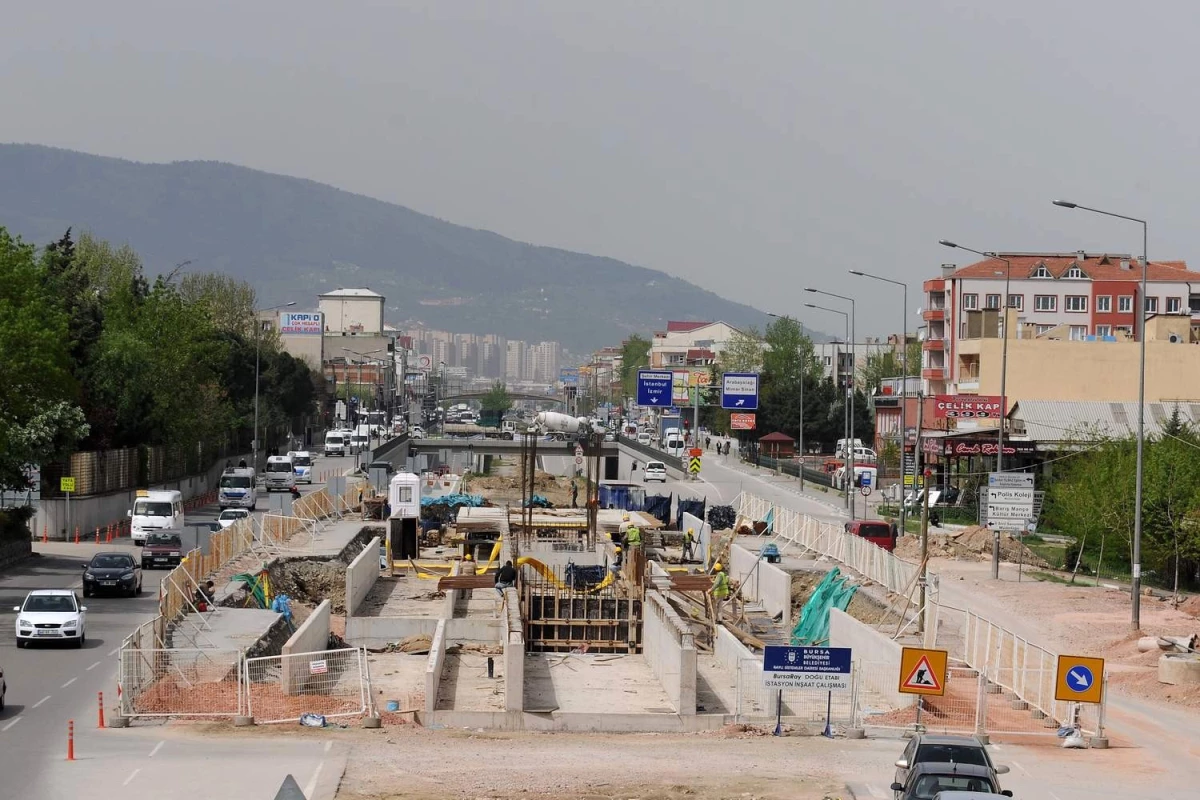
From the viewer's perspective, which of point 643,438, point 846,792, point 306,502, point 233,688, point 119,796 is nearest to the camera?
point 119,796

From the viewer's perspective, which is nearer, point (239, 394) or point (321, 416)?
point (239, 394)

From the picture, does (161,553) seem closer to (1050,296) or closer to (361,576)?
(361,576)

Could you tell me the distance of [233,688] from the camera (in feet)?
85.7

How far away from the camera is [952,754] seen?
724 inches

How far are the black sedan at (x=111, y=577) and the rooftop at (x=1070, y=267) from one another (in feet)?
262

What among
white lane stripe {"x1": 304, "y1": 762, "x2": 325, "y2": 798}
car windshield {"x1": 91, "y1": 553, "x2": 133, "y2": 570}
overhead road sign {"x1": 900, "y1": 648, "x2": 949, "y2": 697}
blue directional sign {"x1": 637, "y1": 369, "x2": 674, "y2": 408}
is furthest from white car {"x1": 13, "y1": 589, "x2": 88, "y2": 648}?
blue directional sign {"x1": 637, "y1": 369, "x2": 674, "y2": 408}

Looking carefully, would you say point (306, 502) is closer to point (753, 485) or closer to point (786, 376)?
point (753, 485)

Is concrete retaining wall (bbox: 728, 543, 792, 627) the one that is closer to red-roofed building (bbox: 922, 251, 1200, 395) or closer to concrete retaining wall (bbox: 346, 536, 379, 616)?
concrete retaining wall (bbox: 346, 536, 379, 616)

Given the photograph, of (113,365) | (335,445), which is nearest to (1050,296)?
(335,445)

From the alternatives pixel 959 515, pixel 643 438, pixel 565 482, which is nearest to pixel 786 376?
pixel 643 438

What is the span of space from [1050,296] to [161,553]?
79810 millimetres

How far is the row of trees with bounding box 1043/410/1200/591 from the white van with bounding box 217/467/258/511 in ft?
113

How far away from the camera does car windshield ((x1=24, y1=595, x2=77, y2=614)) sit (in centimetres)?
3194

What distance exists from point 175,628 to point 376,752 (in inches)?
436
